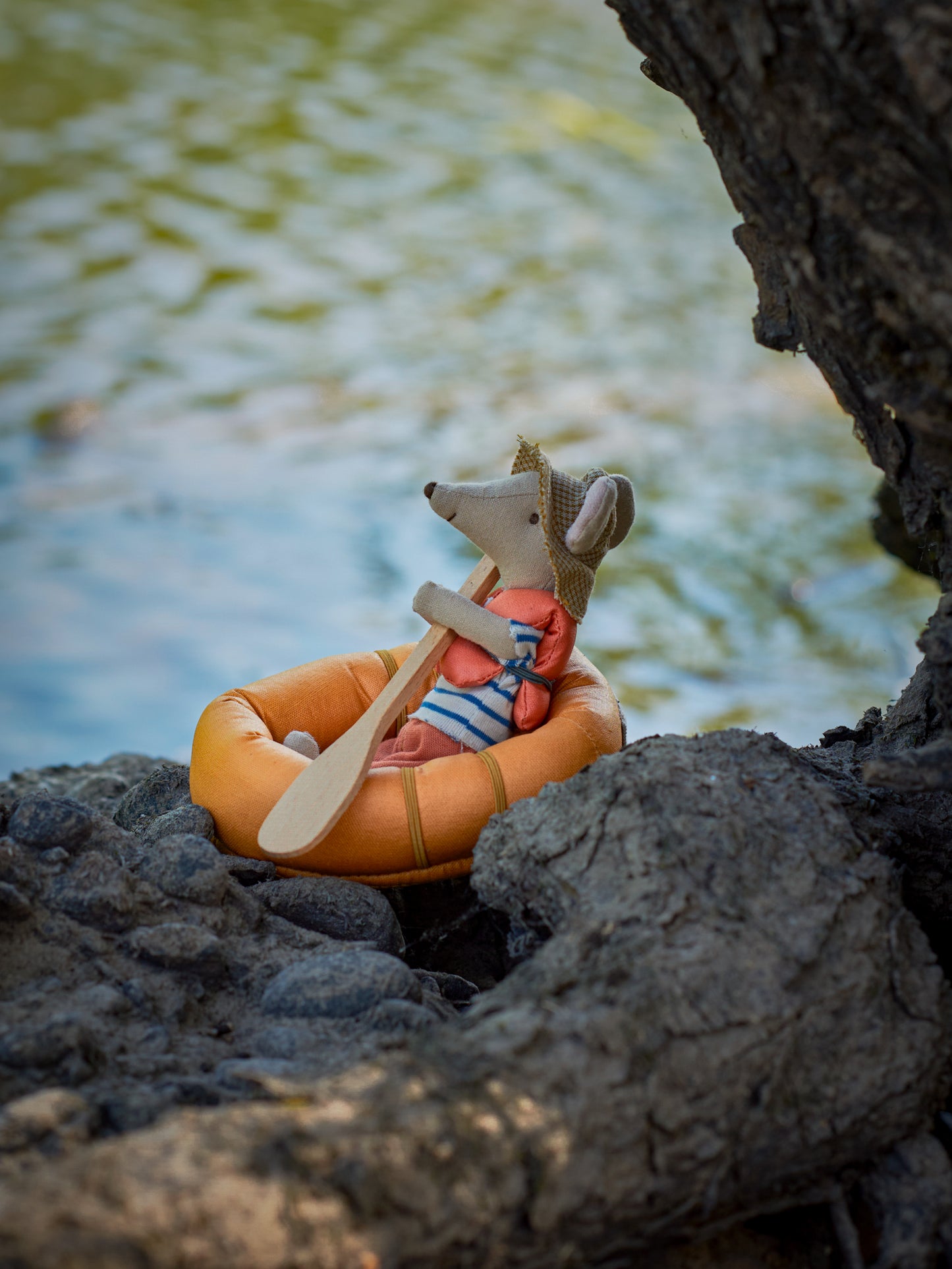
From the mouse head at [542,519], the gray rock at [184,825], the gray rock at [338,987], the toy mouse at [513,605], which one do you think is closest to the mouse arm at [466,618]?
the toy mouse at [513,605]

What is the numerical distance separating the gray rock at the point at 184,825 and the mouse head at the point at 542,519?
64cm

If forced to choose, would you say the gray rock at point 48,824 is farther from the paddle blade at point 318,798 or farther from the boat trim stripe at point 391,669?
the boat trim stripe at point 391,669

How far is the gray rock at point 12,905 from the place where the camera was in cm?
136

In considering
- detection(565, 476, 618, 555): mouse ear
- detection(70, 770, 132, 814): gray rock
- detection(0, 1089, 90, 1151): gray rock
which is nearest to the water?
detection(70, 770, 132, 814): gray rock

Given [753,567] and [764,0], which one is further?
[753,567]

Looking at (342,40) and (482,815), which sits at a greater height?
(342,40)

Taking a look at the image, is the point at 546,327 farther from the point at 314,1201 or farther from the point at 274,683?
the point at 314,1201

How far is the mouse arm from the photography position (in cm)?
180

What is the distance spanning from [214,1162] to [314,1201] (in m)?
0.09

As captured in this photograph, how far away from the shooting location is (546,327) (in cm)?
546

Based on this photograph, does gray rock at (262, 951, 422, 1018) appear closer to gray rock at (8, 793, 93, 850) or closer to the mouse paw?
gray rock at (8, 793, 93, 850)

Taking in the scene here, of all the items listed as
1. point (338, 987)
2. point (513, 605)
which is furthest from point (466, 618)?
point (338, 987)

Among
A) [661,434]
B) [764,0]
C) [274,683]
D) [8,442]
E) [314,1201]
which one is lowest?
[8,442]

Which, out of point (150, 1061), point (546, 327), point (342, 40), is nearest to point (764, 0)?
point (150, 1061)
